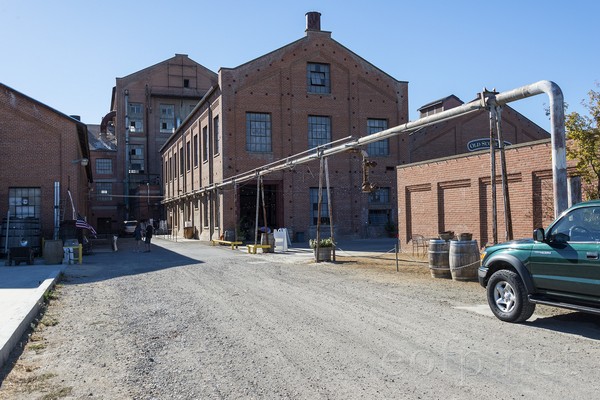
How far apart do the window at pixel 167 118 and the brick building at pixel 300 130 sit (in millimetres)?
24042

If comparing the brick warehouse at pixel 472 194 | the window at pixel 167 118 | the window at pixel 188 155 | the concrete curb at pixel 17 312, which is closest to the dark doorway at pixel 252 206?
the window at pixel 188 155

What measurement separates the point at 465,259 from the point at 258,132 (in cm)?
2241

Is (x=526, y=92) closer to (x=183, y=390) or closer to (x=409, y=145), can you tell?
(x=183, y=390)

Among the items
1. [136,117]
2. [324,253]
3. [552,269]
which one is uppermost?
[136,117]

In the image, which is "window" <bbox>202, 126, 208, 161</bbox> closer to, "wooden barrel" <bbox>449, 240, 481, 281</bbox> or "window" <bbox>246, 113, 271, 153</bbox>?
"window" <bbox>246, 113, 271, 153</bbox>

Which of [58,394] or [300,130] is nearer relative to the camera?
[58,394]

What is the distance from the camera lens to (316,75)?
114 feet

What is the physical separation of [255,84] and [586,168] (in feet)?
76.1

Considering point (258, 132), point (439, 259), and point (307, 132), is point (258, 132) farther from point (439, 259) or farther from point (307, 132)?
point (439, 259)

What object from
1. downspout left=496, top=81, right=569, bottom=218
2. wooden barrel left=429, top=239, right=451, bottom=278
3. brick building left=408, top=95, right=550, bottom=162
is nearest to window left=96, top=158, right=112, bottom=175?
brick building left=408, top=95, right=550, bottom=162

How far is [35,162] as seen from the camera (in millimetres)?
24938

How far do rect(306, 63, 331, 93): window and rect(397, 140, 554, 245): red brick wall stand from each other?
14.3m

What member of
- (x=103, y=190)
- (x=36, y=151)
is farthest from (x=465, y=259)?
(x=103, y=190)

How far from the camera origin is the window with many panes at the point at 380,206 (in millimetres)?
34875
